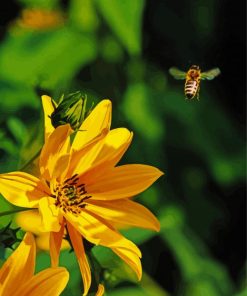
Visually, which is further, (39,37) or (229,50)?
(229,50)

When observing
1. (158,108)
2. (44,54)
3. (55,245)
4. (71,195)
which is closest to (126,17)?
(44,54)

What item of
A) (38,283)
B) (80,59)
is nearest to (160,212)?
(80,59)

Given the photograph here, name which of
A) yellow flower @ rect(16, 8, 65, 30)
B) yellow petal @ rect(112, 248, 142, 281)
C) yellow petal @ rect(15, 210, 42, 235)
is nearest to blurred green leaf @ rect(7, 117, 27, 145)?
yellow petal @ rect(15, 210, 42, 235)

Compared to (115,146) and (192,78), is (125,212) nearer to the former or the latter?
(115,146)

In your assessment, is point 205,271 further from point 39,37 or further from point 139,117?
point 39,37

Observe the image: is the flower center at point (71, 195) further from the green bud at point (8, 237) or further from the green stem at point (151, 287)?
the green stem at point (151, 287)

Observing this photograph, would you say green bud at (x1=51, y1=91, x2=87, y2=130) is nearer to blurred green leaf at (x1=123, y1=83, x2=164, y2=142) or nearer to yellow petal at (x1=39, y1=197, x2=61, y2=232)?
yellow petal at (x1=39, y1=197, x2=61, y2=232)
